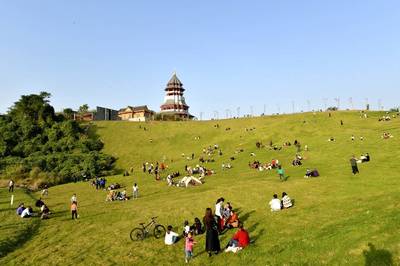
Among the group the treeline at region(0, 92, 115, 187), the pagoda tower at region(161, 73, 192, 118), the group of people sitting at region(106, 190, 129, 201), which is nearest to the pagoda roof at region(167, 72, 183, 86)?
the pagoda tower at region(161, 73, 192, 118)

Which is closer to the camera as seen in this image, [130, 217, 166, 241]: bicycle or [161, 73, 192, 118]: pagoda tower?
[130, 217, 166, 241]: bicycle

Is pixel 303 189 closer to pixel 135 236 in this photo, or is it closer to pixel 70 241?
pixel 135 236

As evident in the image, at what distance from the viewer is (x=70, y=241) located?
2817 cm

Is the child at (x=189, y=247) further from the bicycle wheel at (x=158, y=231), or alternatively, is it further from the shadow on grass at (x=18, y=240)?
the shadow on grass at (x=18, y=240)

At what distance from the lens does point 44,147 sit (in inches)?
3696

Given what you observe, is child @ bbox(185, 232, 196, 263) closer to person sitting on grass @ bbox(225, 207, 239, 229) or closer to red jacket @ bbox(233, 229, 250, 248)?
red jacket @ bbox(233, 229, 250, 248)

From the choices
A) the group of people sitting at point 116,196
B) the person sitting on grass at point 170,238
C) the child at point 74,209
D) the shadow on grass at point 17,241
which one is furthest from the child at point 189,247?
the group of people sitting at point 116,196

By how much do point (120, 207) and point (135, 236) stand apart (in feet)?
39.0

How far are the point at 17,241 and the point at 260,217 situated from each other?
1866 cm

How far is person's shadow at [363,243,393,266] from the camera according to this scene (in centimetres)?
1617

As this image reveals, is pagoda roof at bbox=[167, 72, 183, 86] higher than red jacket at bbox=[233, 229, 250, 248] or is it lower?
higher

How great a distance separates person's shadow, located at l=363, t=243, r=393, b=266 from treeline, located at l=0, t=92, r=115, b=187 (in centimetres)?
6017

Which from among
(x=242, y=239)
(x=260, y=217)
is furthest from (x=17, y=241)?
(x=260, y=217)

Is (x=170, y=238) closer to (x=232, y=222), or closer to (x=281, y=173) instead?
(x=232, y=222)
